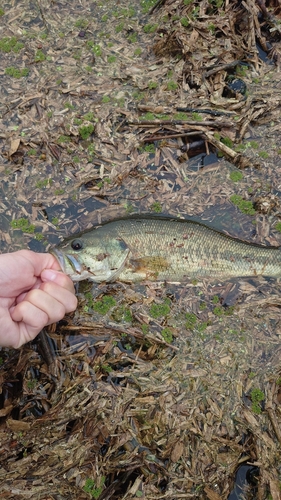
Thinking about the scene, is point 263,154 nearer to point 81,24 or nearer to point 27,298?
point 81,24

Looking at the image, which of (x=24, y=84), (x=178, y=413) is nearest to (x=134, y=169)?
(x=24, y=84)

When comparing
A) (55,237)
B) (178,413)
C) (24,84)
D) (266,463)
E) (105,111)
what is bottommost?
(266,463)

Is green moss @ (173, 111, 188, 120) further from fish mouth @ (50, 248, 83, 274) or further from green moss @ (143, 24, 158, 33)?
fish mouth @ (50, 248, 83, 274)

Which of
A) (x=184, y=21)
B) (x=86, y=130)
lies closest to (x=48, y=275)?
(x=86, y=130)

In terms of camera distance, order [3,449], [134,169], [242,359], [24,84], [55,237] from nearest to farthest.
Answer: [3,449] → [242,359] → [55,237] → [134,169] → [24,84]

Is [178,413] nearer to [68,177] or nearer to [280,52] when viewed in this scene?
[68,177]

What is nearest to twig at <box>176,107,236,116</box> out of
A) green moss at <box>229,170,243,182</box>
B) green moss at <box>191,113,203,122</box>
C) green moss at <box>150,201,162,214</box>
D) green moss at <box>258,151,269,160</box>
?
green moss at <box>191,113,203,122</box>
